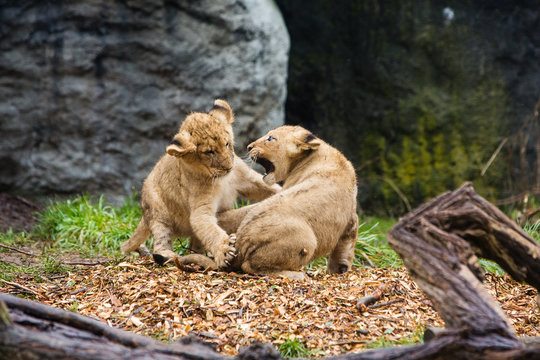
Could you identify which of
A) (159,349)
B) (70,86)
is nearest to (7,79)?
(70,86)

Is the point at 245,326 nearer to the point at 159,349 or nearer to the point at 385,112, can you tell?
the point at 159,349

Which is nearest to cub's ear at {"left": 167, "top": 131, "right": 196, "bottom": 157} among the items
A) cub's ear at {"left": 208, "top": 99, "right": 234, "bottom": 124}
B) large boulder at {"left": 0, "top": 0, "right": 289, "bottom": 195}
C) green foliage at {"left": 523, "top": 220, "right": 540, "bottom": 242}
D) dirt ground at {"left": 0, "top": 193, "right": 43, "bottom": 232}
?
cub's ear at {"left": 208, "top": 99, "right": 234, "bottom": 124}

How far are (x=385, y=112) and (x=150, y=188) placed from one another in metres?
5.63

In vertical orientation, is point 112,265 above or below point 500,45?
below

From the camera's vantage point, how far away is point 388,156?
11492 mm

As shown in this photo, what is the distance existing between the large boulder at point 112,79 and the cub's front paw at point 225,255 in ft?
14.8

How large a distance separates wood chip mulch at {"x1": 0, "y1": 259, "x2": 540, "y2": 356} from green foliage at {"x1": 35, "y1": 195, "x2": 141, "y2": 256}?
2.26 meters

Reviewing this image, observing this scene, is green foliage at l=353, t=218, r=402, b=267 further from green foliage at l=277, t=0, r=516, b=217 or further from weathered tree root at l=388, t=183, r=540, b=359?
weathered tree root at l=388, t=183, r=540, b=359

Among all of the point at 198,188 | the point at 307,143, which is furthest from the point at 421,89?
the point at 198,188

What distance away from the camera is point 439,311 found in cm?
341

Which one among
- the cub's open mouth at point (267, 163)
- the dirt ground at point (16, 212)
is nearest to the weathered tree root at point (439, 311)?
the cub's open mouth at point (267, 163)

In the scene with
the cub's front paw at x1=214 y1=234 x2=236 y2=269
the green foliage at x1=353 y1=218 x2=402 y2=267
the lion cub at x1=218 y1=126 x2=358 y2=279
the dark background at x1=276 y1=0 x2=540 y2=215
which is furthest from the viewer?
the dark background at x1=276 y1=0 x2=540 y2=215

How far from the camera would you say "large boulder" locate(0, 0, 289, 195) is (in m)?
9.93

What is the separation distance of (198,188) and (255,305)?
2.05 metres
